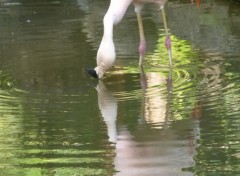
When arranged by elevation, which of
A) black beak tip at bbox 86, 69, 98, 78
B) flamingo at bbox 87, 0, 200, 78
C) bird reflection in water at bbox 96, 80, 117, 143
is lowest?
bird reflection in water at bbox 96, 80, 117, 143

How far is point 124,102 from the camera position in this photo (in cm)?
804

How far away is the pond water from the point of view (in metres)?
6.26

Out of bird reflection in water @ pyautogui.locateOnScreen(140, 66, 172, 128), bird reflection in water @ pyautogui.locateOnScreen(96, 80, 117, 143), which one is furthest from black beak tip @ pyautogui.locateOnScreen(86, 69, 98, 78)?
bird reflection in water @ pyautogui.locateOnScreen(140, 66, 172, 128)

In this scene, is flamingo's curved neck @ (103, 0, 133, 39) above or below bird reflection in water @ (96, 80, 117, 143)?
above

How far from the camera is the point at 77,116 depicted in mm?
7566

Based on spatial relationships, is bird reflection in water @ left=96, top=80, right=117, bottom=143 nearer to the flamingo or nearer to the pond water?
the pond water

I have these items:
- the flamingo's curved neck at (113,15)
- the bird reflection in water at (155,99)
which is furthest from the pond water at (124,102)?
the flamingo's curved neck at (113,15)

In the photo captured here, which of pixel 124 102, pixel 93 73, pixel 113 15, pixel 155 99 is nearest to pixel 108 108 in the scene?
pixel 124 102

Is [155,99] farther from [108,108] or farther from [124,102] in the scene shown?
[108,108]

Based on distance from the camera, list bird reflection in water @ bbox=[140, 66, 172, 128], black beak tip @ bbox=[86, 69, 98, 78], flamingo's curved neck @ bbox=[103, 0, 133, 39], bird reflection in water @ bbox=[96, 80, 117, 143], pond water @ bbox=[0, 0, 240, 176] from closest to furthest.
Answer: pond water @ bbox=[0, 0, 240, 176] → bird reflection in water @ bbox=[96, 80, 117, 143] → bird reflection in water @ bbox=[140, 66, 172, 128] → flamingo's curved neck @ bbox=[103, 0, 133, 39] → black beak tip @ bbox=[86, 69, 98, 78]

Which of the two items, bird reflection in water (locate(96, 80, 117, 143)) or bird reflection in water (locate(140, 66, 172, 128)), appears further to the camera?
bird reflection in water (locate(140, 66, 172, 128))

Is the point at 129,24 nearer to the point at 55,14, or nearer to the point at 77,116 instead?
the point at 55,14

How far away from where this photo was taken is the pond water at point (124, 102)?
6.26 meters

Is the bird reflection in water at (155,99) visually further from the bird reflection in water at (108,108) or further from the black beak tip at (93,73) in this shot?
the black beak tip at (93,73)
